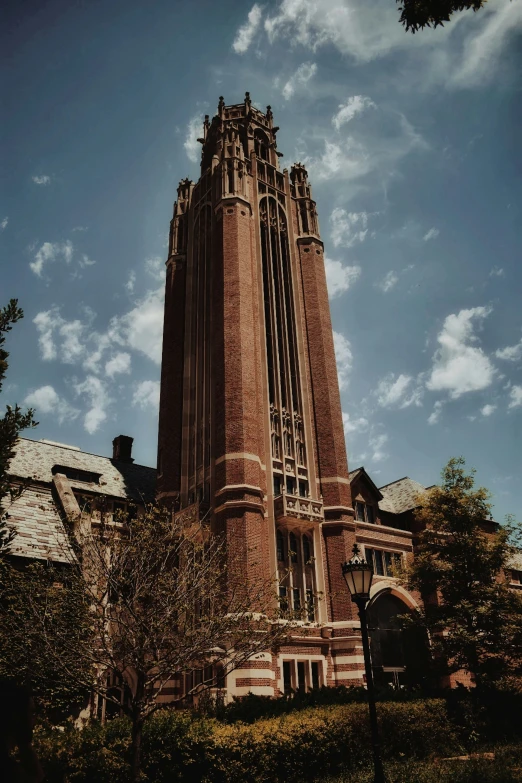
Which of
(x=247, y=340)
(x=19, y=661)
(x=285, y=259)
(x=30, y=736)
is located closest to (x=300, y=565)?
(x=247, y=340)

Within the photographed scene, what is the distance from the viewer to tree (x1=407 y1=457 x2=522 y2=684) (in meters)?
24.9

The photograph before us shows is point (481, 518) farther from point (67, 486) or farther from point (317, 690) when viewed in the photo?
point (67, 486)

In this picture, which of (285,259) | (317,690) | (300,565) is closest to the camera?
(317,690)

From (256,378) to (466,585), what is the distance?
1530 centimetres

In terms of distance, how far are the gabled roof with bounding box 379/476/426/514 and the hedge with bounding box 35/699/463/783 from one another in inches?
926

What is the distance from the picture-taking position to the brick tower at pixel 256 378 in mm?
29625

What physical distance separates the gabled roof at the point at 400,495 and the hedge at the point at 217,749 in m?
23.5

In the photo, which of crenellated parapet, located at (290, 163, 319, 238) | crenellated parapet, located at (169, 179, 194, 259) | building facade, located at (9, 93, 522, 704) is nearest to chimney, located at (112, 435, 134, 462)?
building facade, located at (9, 93, 522, 704)

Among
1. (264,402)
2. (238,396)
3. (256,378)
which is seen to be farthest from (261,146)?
(238,396)

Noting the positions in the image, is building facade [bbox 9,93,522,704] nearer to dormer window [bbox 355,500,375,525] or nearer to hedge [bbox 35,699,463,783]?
dormer window [bbox 355,500,375,525]

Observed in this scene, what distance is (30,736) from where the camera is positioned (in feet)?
20.2

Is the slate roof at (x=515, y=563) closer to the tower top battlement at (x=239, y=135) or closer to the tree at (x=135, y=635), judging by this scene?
the tree at (x=135, y=635)

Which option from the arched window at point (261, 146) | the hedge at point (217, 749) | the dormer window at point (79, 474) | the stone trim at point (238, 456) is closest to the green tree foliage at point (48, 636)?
the hedge at point (217, 749)

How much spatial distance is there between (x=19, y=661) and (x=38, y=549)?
10516 mm
